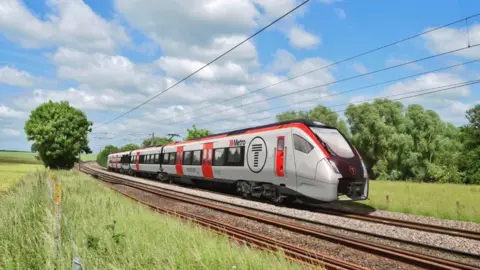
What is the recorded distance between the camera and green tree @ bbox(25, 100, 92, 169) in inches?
1836

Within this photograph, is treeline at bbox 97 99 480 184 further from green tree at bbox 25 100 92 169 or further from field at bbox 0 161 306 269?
field at bbox 0 161 306 269

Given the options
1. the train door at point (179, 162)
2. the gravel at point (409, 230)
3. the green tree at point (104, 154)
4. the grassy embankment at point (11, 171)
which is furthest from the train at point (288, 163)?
the green tree at point (104, 154)

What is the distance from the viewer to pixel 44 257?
229 inches

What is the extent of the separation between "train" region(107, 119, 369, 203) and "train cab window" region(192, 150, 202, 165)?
6 cm

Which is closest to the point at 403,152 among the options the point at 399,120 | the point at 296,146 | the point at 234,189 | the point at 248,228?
the point at 399,120

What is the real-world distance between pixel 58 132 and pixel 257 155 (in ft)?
124

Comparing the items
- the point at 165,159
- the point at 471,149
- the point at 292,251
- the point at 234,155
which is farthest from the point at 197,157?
the point at 471,149

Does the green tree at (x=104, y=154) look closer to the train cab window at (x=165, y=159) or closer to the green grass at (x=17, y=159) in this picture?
the green grass at (x=17, y=159)

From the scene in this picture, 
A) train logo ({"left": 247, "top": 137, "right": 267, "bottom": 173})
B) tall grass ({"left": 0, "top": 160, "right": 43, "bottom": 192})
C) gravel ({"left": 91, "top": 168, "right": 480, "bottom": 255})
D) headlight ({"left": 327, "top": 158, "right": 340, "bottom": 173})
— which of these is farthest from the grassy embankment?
headlight ({"left": 327, "top": 158, "right": 340, "bottom": 173})

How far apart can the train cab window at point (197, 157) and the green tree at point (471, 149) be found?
36.1 m

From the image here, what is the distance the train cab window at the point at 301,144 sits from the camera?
14.0 meters

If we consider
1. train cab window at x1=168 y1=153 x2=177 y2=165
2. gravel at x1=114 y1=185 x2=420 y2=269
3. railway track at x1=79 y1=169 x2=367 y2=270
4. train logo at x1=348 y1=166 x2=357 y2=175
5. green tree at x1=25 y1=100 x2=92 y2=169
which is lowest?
gravel at x1=114 y1=185 x2=420 y2=269

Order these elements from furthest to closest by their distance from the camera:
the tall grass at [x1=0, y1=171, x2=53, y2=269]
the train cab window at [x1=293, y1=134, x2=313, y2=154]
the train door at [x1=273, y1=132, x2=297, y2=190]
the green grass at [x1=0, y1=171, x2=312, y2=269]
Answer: the train door at [x1=273, y1=132, x2=297, y2=190] → the train cab window at [x1=293, y1=134, x2=313, y2=154] → the tall grass at [x1=0, y1=171, x2=53, y2=269] → the green grass at [x1=0, y1=171, x2=312, y2=269]

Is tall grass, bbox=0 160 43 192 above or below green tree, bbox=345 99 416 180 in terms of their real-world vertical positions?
below
